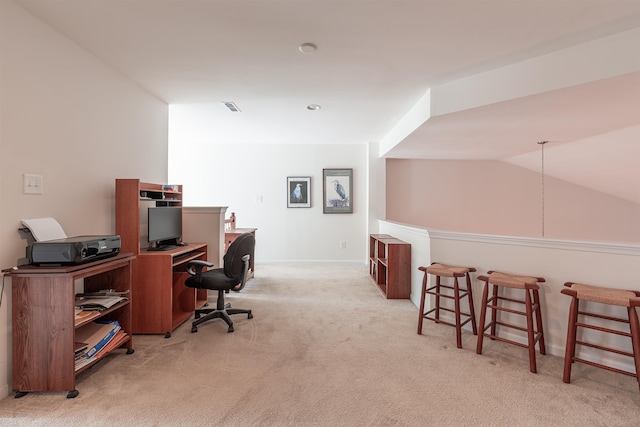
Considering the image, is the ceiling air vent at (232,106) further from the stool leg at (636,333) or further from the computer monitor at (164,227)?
the stool leg at (636,333)

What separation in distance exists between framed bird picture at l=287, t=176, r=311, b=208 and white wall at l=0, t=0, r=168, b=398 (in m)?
3.16

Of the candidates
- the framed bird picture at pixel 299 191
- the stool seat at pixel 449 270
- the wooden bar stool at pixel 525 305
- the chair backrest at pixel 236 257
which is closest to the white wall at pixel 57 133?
the chair backrest at pixel 236 257

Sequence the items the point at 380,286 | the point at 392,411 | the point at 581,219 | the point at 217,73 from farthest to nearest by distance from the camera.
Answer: the point at 581,219 < the point at 380,286 < the point at 217,73 < the point at 392,411

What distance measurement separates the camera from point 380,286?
429cm

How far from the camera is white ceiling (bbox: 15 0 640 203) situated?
6.19 ft

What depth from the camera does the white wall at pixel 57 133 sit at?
184 centimetres

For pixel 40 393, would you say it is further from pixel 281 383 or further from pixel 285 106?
pixel 285 106

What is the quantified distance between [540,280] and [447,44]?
1.97 m

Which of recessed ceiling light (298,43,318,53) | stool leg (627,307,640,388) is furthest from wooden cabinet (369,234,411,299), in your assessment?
recessed ceiling light (298,43,318,53)

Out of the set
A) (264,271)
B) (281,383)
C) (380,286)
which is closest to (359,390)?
(281,383)

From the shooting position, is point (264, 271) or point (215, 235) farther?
point (264, 271)

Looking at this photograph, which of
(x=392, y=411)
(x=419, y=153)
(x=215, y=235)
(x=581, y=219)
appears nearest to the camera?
(x=392, y=411)

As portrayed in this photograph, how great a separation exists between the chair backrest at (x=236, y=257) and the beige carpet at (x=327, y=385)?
552mm

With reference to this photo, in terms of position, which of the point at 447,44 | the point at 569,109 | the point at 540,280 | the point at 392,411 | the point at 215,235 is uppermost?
the point at 447,44
